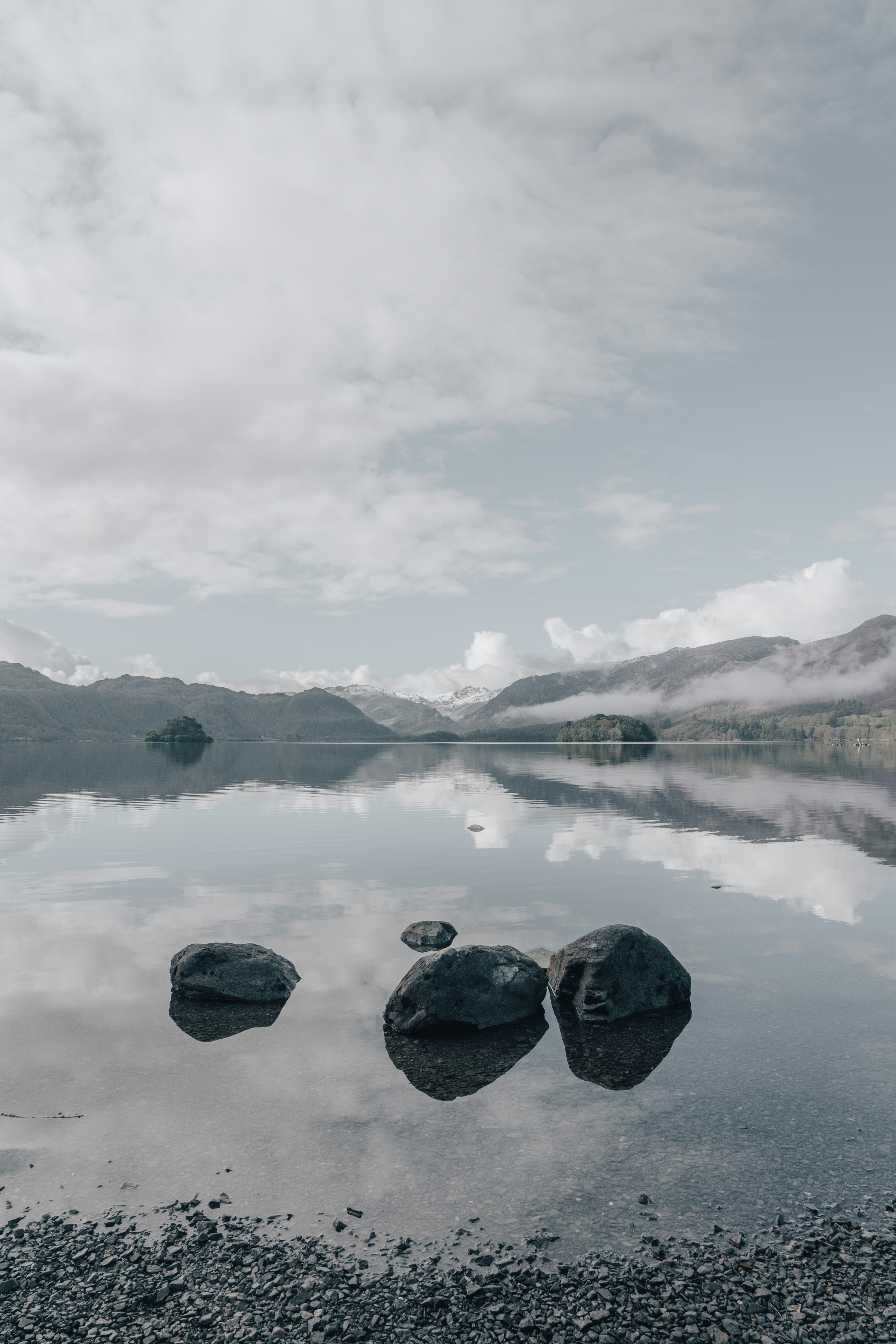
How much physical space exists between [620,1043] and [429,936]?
10.7 meters

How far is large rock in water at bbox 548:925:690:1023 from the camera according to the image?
23.2 m

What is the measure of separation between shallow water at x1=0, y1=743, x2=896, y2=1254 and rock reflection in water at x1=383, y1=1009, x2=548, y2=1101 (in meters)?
0.12

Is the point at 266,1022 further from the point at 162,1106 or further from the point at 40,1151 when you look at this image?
the point at 40,1151

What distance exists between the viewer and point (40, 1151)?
1523 cm

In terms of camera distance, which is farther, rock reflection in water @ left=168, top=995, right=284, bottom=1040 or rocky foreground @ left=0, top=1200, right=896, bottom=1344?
rock reflection in water @ left=168, top=995, right=284, bottom=1040

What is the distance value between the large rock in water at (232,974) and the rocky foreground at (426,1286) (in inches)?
463

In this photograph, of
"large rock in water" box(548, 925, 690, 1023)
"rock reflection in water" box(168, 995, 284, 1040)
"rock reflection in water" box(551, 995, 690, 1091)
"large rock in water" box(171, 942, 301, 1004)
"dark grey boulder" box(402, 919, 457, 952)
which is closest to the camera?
"rock reflection in water" box(551, 995, 690, 1091)

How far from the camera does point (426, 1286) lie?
11297 mm

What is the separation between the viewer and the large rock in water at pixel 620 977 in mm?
23234

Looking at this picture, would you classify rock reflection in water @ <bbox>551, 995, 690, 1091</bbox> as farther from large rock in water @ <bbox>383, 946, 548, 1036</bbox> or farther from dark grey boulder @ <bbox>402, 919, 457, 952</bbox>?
dark grey boulder @ <bbox>402, 919, 457, 952</bbox>

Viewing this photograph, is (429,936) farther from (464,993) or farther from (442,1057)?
(442,1057)

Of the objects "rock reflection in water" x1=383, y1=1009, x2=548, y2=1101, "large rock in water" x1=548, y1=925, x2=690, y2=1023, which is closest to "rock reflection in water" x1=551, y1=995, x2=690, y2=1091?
"large rock in water" x1=548, y1=925, x2=690, y2=1023

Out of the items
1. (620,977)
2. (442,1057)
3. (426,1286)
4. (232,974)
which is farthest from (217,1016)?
(426,1286)

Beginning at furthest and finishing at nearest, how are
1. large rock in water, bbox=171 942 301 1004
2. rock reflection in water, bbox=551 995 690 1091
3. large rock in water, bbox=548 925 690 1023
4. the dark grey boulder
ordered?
the dark grey boulder → large rock in water, bbox=171 942 301 1004 → large rock in water, bbox=548 925 690 1023 → rock reflection in water, bbox=551 995 690 1091
